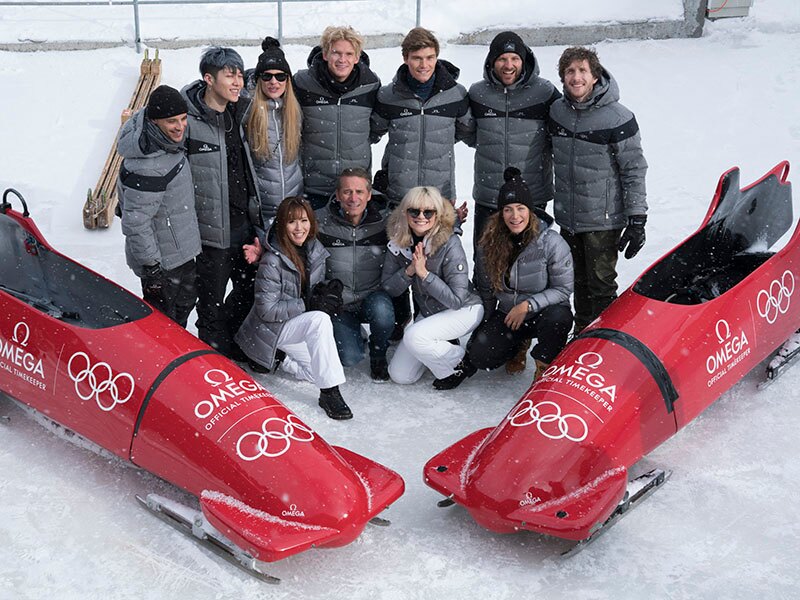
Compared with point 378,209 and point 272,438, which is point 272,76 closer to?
point 378,209

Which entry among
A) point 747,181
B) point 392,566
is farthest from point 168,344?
point 747,181

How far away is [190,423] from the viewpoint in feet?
12.1

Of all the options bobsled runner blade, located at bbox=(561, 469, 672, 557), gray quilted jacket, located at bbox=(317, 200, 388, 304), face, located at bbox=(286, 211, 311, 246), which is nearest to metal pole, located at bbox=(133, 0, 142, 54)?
gray quilted jacket, located at bbox=(317, 200, 388, 304)

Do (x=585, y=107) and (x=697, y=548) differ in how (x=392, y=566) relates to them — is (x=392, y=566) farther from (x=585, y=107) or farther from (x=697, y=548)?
(x=585, y=107)

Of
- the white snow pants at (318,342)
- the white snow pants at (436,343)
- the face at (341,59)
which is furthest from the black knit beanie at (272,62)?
the white snow pants at (436,343)

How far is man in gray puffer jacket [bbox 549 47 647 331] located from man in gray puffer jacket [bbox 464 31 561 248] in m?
0.09

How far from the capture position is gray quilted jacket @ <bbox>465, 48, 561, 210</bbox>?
493 cm

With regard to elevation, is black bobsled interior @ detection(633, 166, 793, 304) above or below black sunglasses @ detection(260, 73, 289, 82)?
below

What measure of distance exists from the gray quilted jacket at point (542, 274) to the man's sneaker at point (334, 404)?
0.84 metres

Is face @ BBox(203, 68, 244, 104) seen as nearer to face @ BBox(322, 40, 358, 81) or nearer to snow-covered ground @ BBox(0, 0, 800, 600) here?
face @ BBox(322, 40, 358, 81)

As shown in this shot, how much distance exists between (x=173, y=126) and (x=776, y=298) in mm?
2637

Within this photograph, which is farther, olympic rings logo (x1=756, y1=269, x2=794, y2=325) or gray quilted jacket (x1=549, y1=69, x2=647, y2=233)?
gray quilted jacket (x1=549, y1=69, x2=647, y2=233)

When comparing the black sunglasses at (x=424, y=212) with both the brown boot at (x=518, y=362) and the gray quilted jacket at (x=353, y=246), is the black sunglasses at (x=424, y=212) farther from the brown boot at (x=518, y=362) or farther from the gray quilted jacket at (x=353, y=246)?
the brown boot at (x=518, y=362)

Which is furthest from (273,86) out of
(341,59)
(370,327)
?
(370,327)
